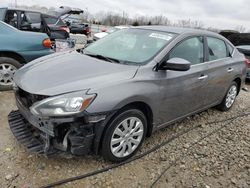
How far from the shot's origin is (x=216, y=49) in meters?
4.43

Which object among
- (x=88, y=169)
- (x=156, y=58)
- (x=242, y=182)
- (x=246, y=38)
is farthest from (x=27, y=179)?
(x=246, y=38)

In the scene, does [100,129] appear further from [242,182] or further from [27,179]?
[242,182]

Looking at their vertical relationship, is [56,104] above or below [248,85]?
above

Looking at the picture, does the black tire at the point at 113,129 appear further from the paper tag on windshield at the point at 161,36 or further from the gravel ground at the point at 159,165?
the paper tag on windshield at the point at 161,36

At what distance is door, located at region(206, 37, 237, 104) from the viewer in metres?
4.16

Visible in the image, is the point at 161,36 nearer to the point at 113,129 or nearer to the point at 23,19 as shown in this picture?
the point at 113,129

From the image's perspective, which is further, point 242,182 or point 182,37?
point 182,37

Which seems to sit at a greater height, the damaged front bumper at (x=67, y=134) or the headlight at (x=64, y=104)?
the headlight at (x=64, y=104)

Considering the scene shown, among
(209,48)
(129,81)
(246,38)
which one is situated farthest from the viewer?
(246,38)

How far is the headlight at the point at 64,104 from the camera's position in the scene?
255 centimetres

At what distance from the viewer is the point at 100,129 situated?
2740mm

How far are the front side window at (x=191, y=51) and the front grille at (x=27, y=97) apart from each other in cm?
171

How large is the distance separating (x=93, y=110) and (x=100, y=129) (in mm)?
247

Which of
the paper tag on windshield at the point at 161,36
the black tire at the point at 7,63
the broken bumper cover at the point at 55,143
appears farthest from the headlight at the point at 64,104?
the black tire at the point at 7,63
